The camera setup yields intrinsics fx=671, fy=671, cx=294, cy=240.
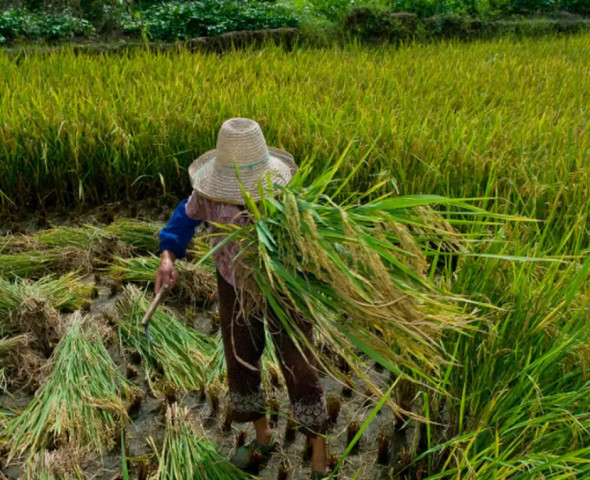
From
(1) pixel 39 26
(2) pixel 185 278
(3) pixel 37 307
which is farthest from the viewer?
(1) pixel 39 26

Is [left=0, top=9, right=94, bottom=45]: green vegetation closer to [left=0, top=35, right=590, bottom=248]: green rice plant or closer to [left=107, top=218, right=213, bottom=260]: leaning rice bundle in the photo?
[left=0, top=35, right=590, bottom=248]: green rice plant

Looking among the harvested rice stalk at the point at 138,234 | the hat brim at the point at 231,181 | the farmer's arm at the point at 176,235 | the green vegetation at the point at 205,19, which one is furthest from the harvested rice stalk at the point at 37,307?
the green vegetation at the point at 205,19

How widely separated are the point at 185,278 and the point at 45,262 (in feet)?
1.87

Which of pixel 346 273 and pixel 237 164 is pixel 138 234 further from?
pixel 346 273

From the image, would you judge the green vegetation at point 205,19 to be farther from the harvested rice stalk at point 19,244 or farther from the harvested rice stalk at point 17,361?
the harvested rice stalk at point 17,361

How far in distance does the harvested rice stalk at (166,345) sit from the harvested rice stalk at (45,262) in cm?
36

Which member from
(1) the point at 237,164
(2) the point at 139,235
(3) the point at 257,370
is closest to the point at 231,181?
(1) the point at 237,164

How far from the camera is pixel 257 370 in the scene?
5.32ft

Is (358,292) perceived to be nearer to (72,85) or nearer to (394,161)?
(394,161)

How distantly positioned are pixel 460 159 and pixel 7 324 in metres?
1.81

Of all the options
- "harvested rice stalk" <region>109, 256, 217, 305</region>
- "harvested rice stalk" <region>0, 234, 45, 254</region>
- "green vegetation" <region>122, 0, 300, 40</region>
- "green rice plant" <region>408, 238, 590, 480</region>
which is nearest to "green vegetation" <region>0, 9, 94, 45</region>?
"green vegetation" <region>122, 0, 300, 40</region>

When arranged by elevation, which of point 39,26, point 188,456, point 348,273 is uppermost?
point 348,273

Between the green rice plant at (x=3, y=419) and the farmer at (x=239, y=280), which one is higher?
the farmer at (x=239, y=280)

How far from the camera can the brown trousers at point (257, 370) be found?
5.16 feet
